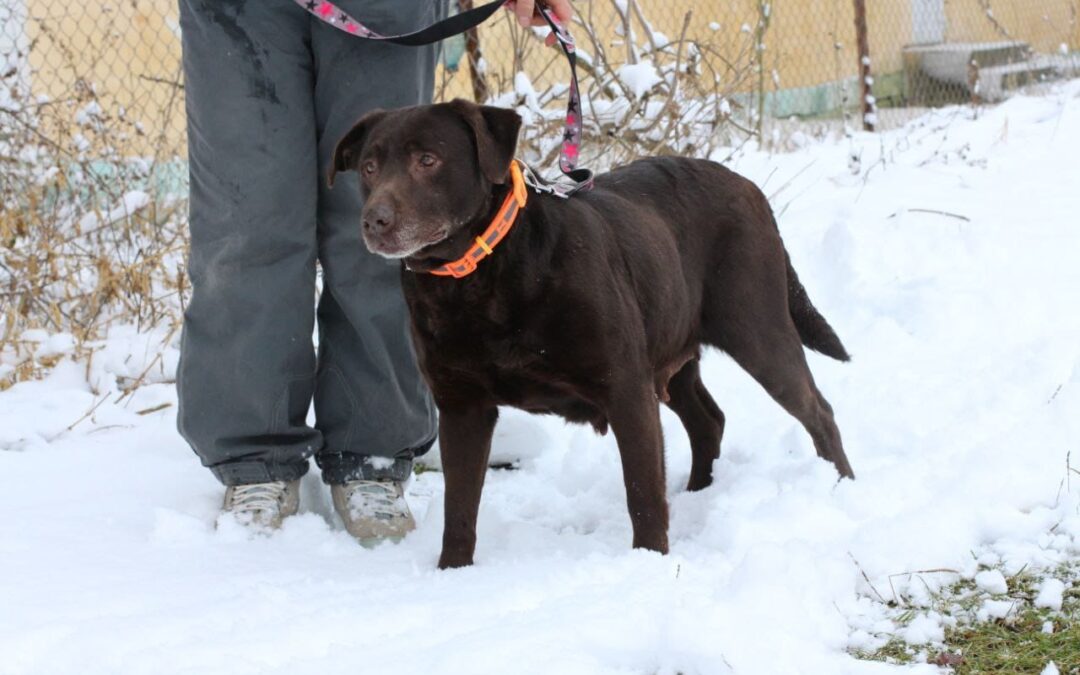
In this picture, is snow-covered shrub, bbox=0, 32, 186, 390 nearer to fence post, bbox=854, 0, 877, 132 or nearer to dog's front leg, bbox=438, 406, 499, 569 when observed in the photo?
dog's front leg, bbox=438, 406, 499, 569

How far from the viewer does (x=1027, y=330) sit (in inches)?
177

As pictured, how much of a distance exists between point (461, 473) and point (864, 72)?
7230mm

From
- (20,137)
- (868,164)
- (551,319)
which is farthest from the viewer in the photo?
(868,164)

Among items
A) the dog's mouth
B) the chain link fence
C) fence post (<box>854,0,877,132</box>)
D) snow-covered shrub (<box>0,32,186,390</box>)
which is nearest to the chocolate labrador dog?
the dog's mouth

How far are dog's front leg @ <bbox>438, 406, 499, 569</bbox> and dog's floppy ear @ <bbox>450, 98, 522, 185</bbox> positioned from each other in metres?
0.61

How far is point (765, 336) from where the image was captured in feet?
11.3

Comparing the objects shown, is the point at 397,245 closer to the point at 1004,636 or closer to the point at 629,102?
the point at 1004,636

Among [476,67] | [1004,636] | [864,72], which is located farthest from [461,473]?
[864,72]

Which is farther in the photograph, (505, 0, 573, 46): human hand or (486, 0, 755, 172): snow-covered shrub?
(486, 0, 755, 172): snow-covered shrub

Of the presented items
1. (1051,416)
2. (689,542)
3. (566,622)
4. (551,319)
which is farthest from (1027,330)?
(566,622)

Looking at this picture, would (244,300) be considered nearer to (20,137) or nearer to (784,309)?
(784,309)

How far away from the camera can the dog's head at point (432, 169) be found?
272cm

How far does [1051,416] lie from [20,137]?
4.25 meters

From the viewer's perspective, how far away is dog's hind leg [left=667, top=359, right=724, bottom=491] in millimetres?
3738
